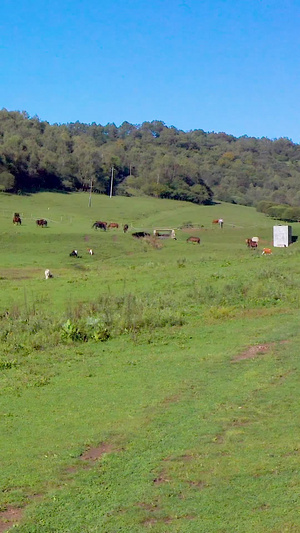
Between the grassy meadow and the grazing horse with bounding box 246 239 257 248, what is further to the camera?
the grazing horse with bounding box 246 239 257 248

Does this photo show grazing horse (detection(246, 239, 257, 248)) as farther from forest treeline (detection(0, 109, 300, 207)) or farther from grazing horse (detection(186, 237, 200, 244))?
forest treeline (detection(0, 109, 300, 207))

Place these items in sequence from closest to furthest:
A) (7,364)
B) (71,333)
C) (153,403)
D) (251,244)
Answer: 1. (153,403)
2. (7,364)
3. (71,333)
4. (251,244)

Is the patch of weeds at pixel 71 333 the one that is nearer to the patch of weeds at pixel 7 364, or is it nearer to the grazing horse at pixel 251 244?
the patch of weeds at pixel 7 364

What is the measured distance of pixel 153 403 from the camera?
11.6m

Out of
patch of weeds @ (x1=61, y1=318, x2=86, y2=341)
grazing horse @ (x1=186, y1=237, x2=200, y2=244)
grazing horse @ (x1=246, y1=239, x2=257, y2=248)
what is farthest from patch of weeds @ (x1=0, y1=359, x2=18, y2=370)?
grazing horse @ (x1=186, y1=237, x2=200, y2=244)

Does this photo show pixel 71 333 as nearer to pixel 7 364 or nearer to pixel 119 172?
pixel 7 364

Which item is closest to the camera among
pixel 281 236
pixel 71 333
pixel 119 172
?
pixel 71 333

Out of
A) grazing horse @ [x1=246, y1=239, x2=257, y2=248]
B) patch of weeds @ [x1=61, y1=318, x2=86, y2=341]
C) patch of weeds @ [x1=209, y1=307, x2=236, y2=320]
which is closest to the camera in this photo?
patch of weeds @ [x1=61, y1=318, x2=86, y2=341]

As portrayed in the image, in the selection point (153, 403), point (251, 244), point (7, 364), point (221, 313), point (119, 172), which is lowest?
point (7, 364)

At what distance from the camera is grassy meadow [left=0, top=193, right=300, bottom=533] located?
23.5ft

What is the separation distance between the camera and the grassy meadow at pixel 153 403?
23.5 ft

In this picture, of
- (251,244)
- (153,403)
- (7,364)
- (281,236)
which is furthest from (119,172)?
(153,403)

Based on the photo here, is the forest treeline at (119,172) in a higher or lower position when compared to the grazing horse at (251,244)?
higher

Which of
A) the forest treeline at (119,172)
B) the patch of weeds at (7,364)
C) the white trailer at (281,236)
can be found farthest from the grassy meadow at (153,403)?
the forest treeline at (119,172)
